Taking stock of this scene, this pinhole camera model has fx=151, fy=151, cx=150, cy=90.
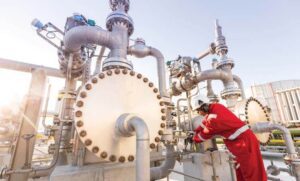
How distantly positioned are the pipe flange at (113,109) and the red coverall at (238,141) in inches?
42.1

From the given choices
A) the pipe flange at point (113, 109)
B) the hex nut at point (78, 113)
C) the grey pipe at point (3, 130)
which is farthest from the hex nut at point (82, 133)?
the grey pipe at point (3, 130)

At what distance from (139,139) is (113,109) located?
1.50 feet

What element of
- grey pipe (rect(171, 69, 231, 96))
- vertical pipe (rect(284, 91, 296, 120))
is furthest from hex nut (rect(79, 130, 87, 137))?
vertical pipe (rect(284, 91, 296, 120))

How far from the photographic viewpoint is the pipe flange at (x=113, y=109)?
1220 mm

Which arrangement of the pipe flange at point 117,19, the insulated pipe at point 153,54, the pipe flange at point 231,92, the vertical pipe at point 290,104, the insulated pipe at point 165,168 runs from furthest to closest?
1. the vertical pipe at point 290,104
2. the pipe flange at point 231,92
3. the insulated pipe at point 153,54
4. the insulated pipe at point 165,168
5. the pipe flange at point 117,19

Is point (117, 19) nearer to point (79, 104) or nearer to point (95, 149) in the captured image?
point (79, 104)

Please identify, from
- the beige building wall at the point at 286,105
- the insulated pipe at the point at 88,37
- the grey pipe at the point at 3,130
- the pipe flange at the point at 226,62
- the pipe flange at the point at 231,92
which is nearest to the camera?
the insulated pipe at the point at 88,37

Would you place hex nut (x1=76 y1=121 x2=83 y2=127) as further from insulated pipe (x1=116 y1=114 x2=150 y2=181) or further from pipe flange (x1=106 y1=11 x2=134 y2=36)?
pipe flange (x1=106 y1=11 x2=134 y2=36)

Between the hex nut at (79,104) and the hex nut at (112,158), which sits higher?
the hex nut at (79,104)

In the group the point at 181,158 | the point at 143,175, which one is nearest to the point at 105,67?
the point at 143,175

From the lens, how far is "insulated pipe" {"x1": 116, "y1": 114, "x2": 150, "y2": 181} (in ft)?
3.00

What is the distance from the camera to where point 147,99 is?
153cm

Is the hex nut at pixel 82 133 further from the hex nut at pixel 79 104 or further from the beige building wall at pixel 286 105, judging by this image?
the beige building wall at pixel 286 105

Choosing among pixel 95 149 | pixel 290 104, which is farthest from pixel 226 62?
pixel 290 104
